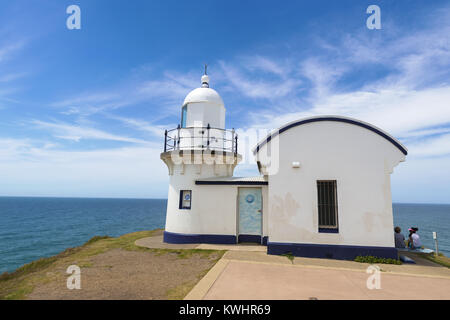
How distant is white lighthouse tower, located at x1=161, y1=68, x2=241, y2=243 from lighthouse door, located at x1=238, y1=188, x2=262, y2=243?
2.17 ft

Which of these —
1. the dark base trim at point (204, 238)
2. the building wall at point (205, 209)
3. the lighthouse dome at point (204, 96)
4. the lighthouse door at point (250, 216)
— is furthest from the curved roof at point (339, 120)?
the dark base trim at point (204, 238)

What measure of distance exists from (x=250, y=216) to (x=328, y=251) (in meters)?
3.77

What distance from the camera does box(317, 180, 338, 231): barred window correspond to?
9078 mm

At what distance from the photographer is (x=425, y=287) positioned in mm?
6156

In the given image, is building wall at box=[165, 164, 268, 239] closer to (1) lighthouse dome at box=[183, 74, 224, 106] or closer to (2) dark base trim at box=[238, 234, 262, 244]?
(2) dark base trim at box=[238, 234, 262, 244]

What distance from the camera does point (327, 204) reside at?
361 inches

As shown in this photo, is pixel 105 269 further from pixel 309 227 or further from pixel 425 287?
pixel 425 287

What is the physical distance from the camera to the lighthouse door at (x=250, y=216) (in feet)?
36.5

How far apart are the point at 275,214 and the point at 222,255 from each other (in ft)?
8.96

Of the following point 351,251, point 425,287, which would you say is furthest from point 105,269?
point 425,287

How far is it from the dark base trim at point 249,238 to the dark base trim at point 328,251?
1.88m
